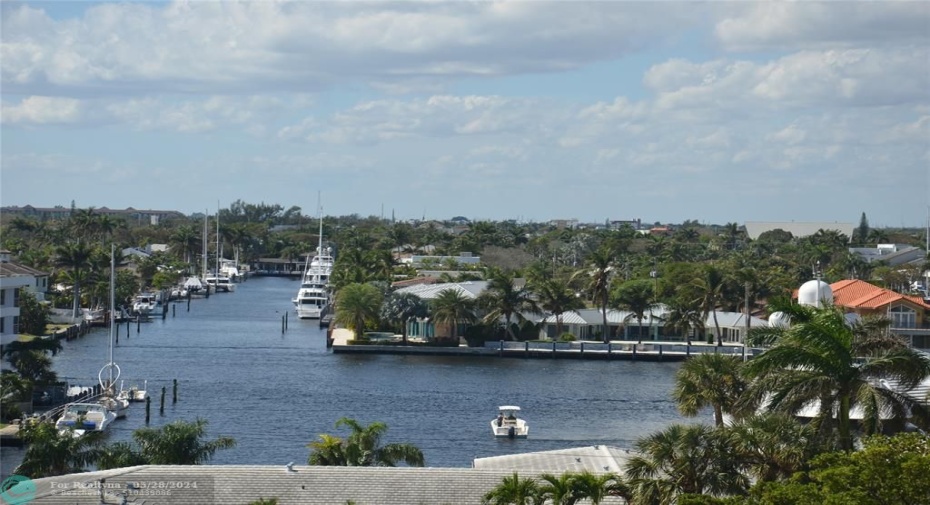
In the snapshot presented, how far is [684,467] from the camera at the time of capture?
30.8 metres

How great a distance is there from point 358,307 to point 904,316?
40599mm

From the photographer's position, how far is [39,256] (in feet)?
470

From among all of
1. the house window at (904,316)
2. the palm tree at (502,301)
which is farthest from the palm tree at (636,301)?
the house window at (904,316)

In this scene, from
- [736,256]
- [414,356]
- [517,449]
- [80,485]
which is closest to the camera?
[80,485]

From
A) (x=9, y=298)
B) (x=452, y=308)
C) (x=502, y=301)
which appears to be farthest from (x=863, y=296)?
→ (x=9, y=298)

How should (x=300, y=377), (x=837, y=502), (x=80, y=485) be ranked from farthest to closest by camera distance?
(x=300, y=377), (x=80, y=485), (x=837, y=502)

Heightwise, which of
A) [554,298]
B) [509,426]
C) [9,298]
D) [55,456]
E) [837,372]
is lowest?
[509,426]

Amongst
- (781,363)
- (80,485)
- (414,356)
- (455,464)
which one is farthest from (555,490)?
(414,356)

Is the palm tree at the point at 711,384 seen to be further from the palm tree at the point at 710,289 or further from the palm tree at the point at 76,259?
the palm tree at the point at 76,259

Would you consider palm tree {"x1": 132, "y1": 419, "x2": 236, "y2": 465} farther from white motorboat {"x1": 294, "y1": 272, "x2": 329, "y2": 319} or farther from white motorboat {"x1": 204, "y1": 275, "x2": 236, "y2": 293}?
white motorboat {"x1": 204, "y1": 275, "x2": 236, "y2": 293}

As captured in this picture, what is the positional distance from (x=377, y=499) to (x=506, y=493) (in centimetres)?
477

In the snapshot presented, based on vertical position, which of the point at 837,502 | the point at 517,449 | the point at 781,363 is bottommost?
the point at 517,449

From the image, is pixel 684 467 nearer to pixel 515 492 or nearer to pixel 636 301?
pixel 515 492

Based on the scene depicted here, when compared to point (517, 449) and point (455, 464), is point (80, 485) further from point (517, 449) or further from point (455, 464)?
point (517, 449)
